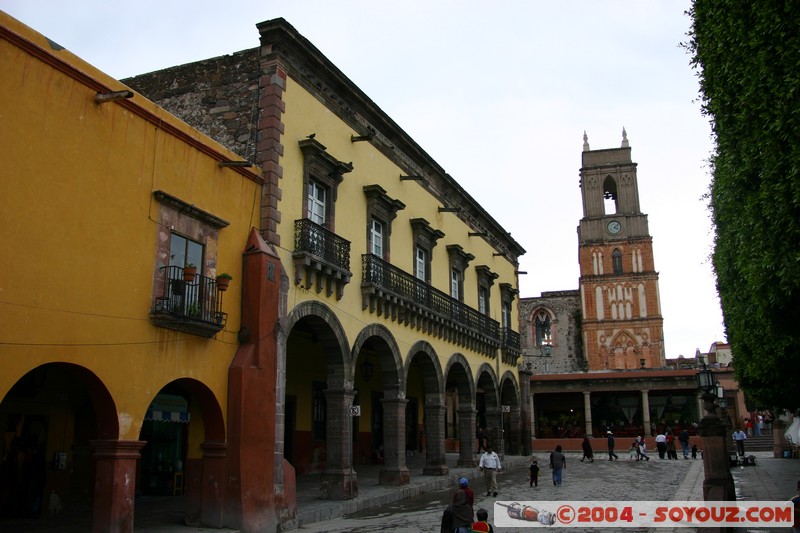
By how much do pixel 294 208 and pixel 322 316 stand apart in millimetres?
2562

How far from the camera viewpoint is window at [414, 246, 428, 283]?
73.2ft

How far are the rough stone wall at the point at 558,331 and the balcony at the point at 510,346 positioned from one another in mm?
27666

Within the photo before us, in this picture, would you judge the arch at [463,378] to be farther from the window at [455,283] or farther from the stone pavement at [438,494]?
the stone pavement at [438,494]

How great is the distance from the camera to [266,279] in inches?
543

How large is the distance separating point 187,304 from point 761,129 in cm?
917

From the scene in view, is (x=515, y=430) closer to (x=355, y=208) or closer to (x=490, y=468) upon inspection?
(x=490, y=468)

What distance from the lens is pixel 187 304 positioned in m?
12.1

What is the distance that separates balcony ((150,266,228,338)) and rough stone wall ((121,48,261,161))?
3623 millimetres

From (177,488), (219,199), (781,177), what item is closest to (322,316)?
(219,199)

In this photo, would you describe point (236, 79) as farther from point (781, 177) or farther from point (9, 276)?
point (781, 177)

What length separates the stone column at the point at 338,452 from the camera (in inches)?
643

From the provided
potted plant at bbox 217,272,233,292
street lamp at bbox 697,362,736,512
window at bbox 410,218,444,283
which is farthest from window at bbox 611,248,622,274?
potted plant at bbox 217,272,233,292

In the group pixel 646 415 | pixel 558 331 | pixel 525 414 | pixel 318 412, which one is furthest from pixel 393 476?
pixel 558 331

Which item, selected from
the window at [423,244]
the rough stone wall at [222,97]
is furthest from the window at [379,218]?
the rough stone wall at [222,97]
